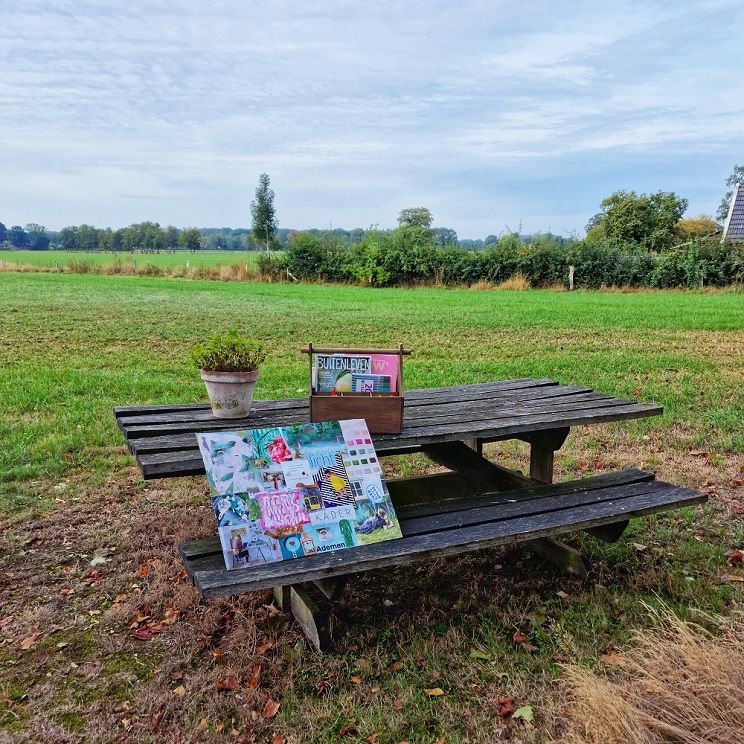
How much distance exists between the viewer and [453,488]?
12.6 ft

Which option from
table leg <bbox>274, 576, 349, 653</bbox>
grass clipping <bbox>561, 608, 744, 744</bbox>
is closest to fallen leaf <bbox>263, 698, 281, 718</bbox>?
table leg <bbox>274, 576, 349, 653</bbox>

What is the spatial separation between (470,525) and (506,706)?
0.71m

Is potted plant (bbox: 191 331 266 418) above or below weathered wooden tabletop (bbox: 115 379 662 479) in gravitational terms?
above

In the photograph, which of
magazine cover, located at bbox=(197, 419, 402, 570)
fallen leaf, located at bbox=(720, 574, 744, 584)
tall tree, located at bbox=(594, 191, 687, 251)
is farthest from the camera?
tall tree, located at bbox=(594, 191, 687, 251)

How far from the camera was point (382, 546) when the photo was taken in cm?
256

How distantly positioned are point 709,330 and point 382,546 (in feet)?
36.6

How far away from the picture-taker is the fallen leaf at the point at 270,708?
2.30 metres

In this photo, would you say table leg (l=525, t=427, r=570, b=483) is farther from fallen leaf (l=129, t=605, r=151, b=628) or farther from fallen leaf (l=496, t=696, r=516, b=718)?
fallen leaf (l=129, t=605, r=151, b=628)

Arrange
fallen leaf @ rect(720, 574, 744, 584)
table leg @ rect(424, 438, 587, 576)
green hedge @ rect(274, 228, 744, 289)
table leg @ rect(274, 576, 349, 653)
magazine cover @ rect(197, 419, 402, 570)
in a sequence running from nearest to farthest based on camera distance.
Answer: magazine cover @ rect(197, 419, 402, 570)
table leg @ rect(274, 576, 349, 653)
fallen leaf @ rect(720, 574, 744, 584)
table leg @ rect(424, 438, 587, 576)
green hedge @ rect(274, 228, 744, 289)

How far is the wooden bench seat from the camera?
234 centimetres

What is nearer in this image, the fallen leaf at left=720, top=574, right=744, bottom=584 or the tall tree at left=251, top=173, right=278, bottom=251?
the fallen leaf at left=720, top=574, right=744, bottom=584

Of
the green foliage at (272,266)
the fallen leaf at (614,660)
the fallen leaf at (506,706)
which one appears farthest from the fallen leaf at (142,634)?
the green foliage at (272,266)

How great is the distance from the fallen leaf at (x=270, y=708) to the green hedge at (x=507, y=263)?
23.7 metres

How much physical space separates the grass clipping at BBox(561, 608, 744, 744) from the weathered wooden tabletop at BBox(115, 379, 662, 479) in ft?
3.69
